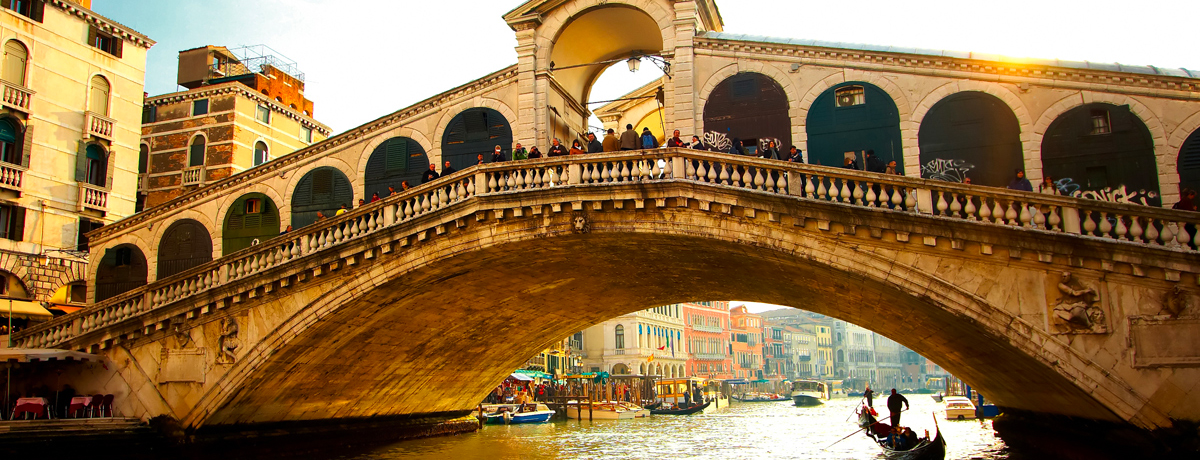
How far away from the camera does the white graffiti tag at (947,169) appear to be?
18.6 metres

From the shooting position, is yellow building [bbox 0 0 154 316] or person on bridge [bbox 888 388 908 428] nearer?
person on bridge [bbox 888 388 908 428]

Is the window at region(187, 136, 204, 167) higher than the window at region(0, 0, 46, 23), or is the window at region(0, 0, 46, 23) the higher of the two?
the window at region(0, 0, 46, 23)

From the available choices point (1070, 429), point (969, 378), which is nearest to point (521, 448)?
point (969, 378)

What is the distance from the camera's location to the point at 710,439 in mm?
32344

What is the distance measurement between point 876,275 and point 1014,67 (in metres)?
6.62

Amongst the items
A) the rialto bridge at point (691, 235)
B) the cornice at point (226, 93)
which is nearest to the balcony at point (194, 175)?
the cornice at point (226, 93)

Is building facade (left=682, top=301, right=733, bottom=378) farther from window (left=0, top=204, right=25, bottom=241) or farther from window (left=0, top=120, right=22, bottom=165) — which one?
window (left=0, top=120, right=22, bottom=165)

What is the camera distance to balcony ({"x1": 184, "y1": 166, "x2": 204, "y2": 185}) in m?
35.9

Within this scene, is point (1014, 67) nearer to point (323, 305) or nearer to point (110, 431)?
point (323, 305)

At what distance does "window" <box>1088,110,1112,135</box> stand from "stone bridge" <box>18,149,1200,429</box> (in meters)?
3.76

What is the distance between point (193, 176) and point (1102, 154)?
34075mm

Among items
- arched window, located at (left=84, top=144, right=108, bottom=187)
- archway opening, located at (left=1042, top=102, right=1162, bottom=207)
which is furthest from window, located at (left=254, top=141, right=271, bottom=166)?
archway opening, located at (left=1042, top=102, right=1162, bottom=207)

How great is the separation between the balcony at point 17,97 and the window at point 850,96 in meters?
24.9

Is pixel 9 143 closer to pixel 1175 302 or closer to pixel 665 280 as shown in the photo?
pixel 665 280
